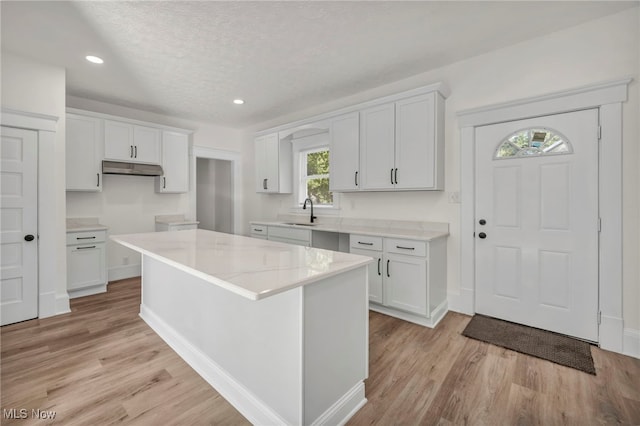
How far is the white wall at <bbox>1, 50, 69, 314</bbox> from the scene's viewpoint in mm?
2881

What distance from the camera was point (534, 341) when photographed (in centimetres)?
247

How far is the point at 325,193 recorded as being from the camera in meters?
4.60

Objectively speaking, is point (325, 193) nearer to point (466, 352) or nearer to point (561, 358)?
point (466, 352)

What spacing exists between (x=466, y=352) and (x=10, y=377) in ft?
11.0

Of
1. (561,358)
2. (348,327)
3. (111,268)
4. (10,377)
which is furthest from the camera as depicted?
(111,268)

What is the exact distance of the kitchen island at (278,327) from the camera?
4.52ft

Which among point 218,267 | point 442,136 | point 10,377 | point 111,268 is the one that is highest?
point 442,136

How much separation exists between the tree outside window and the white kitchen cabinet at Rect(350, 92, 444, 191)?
1107mm

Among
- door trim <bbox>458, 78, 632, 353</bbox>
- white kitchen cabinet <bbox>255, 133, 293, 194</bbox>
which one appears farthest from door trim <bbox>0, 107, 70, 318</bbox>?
door trim <bbox>458, 78, 632, 353</bbox>

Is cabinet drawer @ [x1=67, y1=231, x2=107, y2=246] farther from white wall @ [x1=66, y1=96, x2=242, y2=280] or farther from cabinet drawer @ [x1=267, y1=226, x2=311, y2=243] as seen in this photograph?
cabinet drawer @ [x1=267, y1=226, x2=311, y2=243]

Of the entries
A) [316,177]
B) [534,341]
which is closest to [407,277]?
[534,341]

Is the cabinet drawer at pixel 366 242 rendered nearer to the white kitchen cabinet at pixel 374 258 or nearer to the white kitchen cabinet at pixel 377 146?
the white kitchen cabinet at pixel 374 258

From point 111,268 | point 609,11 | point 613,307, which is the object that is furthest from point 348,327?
point 111,268

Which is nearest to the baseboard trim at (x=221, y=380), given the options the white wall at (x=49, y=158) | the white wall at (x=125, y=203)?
the white wall at (x=49, y=158)
